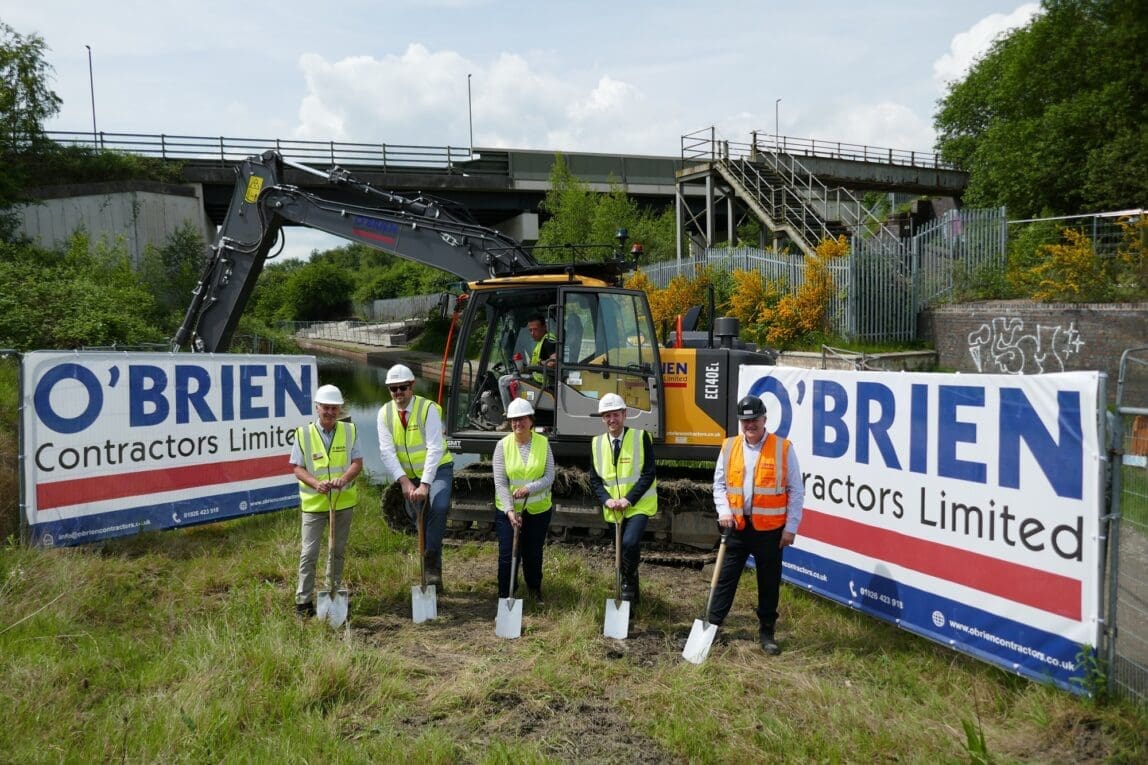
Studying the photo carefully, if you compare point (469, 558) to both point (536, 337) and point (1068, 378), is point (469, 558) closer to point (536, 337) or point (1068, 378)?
point (536, 337)

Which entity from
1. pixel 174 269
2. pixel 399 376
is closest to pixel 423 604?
pixel 399 376

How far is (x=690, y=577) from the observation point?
7750 mm

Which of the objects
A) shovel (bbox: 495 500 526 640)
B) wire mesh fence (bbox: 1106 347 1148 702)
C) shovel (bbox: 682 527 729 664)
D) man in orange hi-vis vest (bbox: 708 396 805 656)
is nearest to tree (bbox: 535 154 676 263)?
shovel (bbox: 495 500 526 640)

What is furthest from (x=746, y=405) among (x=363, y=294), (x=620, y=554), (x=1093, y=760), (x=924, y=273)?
(x=363, y=294)

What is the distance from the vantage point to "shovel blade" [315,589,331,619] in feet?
20.3

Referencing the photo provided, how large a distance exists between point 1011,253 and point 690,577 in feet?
46.6

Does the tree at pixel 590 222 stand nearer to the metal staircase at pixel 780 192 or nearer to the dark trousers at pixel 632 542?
the metal staircase at pixel 780 192

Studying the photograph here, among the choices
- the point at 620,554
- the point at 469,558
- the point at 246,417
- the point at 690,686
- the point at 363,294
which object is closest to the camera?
the point at 690,686

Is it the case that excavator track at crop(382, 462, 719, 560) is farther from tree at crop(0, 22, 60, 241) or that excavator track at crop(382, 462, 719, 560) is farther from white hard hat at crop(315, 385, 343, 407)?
tree at crop(0, 22, 60, 241)

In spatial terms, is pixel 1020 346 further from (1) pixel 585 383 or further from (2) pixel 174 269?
(2) pixel 174 269

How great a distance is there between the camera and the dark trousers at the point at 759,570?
5.62 m

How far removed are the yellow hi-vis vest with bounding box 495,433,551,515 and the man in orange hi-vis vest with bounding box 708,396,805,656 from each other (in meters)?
1.48

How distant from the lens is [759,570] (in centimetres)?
571

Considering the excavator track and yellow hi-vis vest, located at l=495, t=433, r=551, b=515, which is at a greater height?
yellow hi-vis vest, located at l=495, t=433, r=551, b=515
